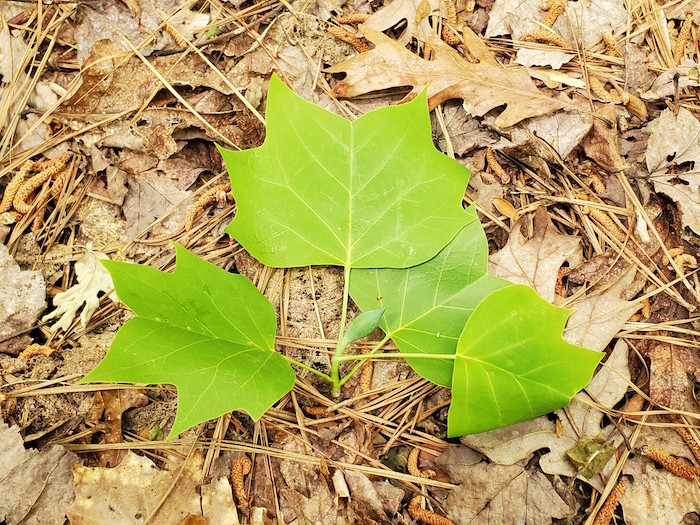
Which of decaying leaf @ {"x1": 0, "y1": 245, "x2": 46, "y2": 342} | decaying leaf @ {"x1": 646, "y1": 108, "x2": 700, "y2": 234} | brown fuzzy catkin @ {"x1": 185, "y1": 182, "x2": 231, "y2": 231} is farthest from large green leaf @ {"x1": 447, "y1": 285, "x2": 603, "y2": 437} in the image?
decaying leaf @ {"x1": 0, "y1": 245, "x2": 46, "y2": 342}

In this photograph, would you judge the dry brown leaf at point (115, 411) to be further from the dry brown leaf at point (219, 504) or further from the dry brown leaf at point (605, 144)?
the dry brown leaf at point (605, 144)

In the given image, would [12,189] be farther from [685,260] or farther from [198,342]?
[685,260]

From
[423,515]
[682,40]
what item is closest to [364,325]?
[423,515]

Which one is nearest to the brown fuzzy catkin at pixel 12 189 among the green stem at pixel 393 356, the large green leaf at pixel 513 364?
the green stem at pixel 393 356

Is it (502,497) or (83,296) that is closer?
(502,497)

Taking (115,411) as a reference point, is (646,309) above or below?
below

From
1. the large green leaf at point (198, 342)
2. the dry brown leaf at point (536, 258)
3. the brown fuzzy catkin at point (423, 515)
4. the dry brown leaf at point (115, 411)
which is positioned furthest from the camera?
the dry brown leaf at point (536, 258)
